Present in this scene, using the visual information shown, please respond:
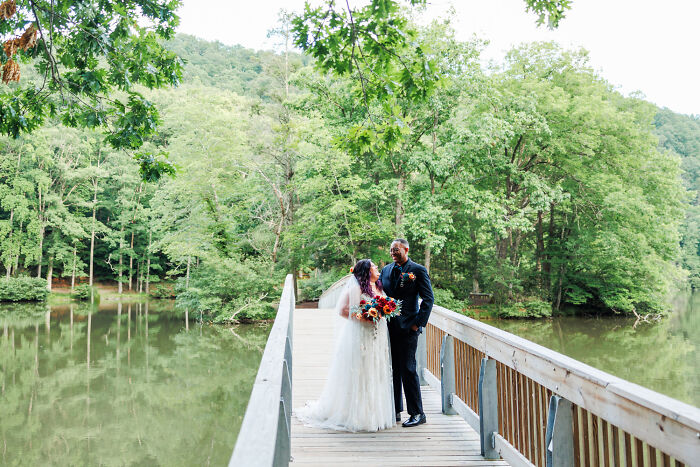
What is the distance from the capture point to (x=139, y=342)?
2197 cm

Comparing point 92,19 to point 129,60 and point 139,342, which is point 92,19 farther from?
point 139,342

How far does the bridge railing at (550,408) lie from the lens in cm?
200

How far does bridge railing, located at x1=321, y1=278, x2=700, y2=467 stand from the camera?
6.57 feet

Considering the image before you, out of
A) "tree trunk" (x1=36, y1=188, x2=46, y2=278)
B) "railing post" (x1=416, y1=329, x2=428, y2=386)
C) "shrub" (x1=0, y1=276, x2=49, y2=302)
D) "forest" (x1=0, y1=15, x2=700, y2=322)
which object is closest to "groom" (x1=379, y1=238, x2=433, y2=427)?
"railing post" (x1=416, y1=329, x2=428, y2=386)

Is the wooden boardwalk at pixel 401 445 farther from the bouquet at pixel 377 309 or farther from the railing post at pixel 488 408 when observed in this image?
the bouquet at pixel 377 309

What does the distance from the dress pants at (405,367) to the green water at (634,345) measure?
36.1ft

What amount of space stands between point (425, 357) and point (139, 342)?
1888 centimetres

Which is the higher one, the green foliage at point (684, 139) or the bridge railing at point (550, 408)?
the green foliage at point (684, 139)

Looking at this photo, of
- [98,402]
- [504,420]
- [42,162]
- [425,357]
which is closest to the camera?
[504,420]

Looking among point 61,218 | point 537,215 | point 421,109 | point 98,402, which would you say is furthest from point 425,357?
point 61,218

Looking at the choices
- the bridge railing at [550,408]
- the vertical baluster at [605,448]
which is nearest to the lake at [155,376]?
the bridge railing at [550,408]

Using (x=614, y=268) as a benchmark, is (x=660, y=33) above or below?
above

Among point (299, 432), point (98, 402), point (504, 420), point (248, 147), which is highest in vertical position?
point (248, 147)

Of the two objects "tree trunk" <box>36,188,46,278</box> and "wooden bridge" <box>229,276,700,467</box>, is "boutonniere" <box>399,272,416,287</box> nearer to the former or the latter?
"wooden bridge" <box>229,276,700,467</box>
